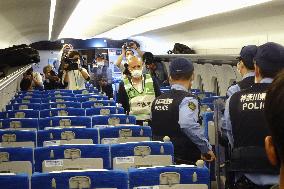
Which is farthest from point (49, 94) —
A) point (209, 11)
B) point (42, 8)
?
point (209, 11)

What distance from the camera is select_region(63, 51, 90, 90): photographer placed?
511 inches

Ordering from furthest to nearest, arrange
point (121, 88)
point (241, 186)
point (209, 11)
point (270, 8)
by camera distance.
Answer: point (209, 11) → point (270, 8) → point (121, 88) → point (241, 186)

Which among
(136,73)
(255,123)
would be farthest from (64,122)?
(255,123)

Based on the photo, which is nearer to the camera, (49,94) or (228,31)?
(49,94)

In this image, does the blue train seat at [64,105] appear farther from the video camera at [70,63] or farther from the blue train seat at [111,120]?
the video camera at [70,63]

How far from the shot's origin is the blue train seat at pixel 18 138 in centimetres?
565

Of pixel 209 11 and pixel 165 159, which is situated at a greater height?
pixel 209 11

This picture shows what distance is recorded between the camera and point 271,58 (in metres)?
3.83

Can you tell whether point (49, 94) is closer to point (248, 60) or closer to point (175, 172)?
point (248, 60)

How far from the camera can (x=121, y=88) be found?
7.81 meters

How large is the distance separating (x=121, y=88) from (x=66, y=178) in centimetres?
445

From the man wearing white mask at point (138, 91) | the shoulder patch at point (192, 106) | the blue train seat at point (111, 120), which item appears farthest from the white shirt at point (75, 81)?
the shoulder patch at point (192, 106)

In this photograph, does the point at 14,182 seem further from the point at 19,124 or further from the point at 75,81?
the point at 75,81

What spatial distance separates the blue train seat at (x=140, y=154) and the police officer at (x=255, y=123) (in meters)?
0.88
